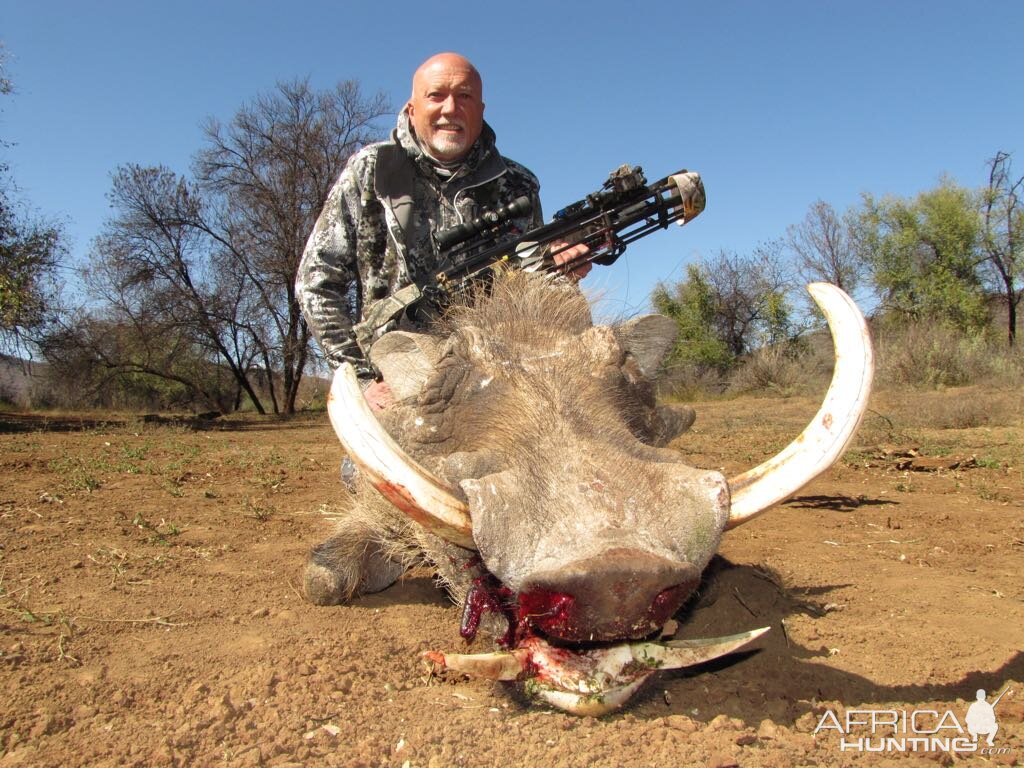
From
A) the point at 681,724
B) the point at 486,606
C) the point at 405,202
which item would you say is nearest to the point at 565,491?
the point at 486,606

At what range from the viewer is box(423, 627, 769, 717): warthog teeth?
1468mm

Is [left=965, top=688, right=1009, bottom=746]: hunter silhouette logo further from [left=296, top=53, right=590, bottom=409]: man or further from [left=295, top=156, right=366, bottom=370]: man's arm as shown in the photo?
[left=295, top=156, right=366, bottom=370]: man's arm

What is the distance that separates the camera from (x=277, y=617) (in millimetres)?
2322

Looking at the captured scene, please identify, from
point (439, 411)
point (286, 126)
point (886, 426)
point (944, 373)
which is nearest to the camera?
point (439, 411)

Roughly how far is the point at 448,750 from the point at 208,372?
25285 millimetres

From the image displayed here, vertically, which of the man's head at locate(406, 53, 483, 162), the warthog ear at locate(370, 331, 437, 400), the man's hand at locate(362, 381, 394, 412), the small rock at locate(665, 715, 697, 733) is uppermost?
the man's head at locate(406, 53, 483, 162)

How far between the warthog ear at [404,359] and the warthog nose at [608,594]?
129 cm

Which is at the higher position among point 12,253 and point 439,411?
point 12,253

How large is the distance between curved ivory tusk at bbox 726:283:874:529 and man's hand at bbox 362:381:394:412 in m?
1.42

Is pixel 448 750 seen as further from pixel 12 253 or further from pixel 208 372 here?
pixel 208 372

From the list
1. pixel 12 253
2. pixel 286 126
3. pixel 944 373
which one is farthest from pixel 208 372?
pixel 944 373

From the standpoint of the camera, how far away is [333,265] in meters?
3.71

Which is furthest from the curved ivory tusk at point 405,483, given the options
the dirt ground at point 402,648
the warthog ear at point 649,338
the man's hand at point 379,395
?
the warthog ear at point 649,338
